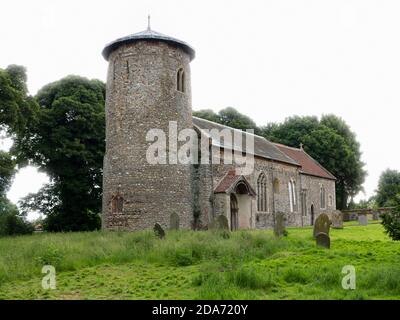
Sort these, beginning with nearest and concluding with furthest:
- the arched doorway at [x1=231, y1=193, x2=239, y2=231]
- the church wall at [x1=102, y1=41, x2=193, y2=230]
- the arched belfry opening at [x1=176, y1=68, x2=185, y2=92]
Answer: the church wall at [x1=102, y1=41, x2=193, y2=230] < the arched belfry opening at [x1=176, y1=68, x2=185, y2=92] < the arched doorway at [x1=231, y1=193, x2=239, y2=231]

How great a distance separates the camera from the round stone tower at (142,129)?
21781 millimetres

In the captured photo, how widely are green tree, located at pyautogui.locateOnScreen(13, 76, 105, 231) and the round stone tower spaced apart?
6.19 m

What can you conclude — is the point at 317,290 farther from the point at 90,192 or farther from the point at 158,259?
the point at 90,192

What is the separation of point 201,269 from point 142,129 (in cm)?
1300

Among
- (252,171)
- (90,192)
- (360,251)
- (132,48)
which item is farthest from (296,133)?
(360,251)

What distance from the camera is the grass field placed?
8258mm

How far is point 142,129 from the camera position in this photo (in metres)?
22.2

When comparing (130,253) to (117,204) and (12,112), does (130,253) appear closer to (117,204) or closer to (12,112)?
(117,204)

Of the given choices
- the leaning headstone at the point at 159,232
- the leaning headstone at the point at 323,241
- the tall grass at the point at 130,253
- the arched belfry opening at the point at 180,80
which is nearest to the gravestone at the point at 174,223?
the leaning headstone at the point at 159,232

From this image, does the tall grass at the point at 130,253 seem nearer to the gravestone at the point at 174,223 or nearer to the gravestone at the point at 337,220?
the gravestone at the point at 174,223

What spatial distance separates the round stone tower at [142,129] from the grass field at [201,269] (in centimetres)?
674
